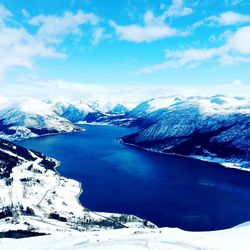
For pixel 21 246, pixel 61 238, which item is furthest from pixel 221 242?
pixel 21 246

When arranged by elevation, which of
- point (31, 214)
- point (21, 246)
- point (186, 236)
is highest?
point (186, 236)

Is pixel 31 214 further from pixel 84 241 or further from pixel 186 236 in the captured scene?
pixel 186 236

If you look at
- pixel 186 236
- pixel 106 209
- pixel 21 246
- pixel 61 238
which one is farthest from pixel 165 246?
pixel 106 209

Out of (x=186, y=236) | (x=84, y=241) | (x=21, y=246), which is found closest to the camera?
(x=186, y=236)

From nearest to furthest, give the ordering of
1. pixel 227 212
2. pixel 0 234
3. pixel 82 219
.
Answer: pixel 0 234 < pixel 82 219 < pixel 227 212

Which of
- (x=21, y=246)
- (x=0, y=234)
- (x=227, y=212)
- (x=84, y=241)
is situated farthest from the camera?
(x=227, y=212)

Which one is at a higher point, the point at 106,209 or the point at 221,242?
the point at 221,242

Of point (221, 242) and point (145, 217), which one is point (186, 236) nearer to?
point (221, 242)

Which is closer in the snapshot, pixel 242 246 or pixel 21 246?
pixel 242 246

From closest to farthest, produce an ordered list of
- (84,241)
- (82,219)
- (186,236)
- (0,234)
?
(186,236), (84,241), (0,234), (82,219)
